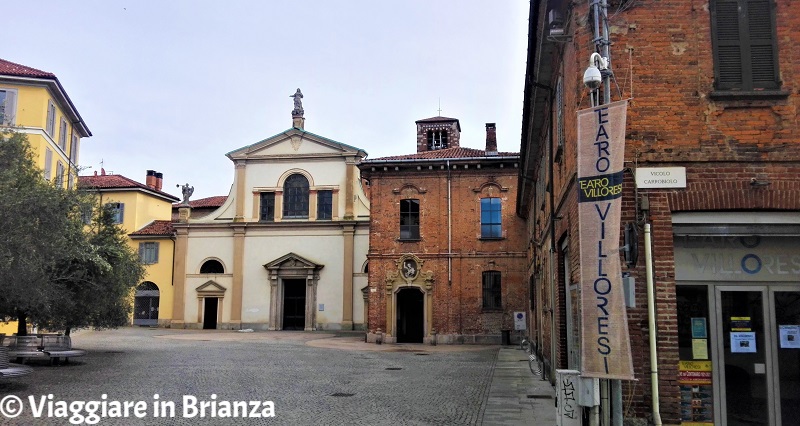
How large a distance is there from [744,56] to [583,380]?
441 cm

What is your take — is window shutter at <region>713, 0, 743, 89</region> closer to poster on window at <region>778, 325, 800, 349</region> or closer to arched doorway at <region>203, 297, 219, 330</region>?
poster on window at <region>778, 325, 800, 349</region>

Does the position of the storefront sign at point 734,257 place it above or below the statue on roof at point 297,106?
below

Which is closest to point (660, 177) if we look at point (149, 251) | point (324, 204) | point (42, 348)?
point (42, 348)

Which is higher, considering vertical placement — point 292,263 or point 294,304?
point 292,263

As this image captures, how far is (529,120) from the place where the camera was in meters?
16.0

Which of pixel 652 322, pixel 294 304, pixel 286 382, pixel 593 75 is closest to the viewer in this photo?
pixel 593 75

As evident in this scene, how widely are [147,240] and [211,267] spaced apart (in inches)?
229

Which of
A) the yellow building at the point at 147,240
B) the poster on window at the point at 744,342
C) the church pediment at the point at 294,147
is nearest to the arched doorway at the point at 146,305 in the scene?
the yellow building at the point at 147,240

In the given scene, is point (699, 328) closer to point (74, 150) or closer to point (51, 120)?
point (51, 120)

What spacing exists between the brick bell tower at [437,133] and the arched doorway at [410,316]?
11.2 meters

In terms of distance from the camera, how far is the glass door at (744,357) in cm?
794

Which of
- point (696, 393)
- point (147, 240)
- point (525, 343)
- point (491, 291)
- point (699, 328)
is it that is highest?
point (147, 240)

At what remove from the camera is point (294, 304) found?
140ft

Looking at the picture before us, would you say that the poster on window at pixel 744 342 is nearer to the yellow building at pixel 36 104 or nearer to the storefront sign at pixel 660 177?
the storefront sign at pixel 660 177
